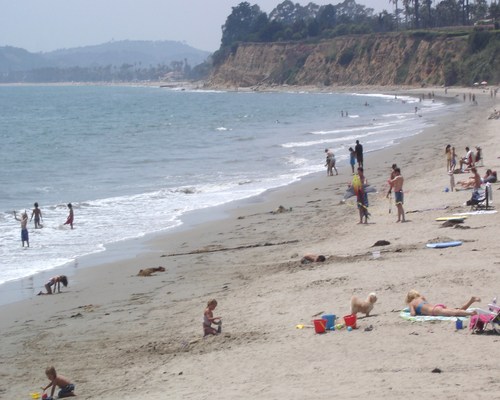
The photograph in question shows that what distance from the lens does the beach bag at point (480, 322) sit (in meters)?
9.24

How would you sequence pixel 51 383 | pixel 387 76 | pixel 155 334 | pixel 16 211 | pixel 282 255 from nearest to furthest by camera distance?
pixel 51 383 < pixel 155 334 < pixel 282 255 < pixel 16 211 < pixel 387 76

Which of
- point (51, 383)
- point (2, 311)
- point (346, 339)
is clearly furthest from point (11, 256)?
point (346, 339)

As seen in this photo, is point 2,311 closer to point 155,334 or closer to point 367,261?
point 155,334

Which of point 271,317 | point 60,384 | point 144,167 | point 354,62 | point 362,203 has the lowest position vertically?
point 144,167

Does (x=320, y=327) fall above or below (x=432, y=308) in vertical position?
below

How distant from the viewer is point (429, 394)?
24.8 feet

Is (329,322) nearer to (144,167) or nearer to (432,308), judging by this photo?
(432,308)

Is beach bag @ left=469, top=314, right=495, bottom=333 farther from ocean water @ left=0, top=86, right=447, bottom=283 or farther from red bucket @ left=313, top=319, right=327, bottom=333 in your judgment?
ocean water @ left=0, top=86, right=447, bottom=283

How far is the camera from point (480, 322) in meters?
9.24

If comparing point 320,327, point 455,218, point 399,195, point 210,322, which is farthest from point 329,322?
point 399,195

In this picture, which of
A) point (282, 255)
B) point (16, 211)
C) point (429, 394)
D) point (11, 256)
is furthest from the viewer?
point (16, 211)

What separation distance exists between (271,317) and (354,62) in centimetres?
13342

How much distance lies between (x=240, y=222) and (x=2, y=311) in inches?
321

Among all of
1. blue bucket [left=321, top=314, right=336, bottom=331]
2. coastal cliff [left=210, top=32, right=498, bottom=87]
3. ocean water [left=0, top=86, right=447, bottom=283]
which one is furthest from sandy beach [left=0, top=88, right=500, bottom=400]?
coastal cliff [left=210, top=32, right=498, bottom=87]
